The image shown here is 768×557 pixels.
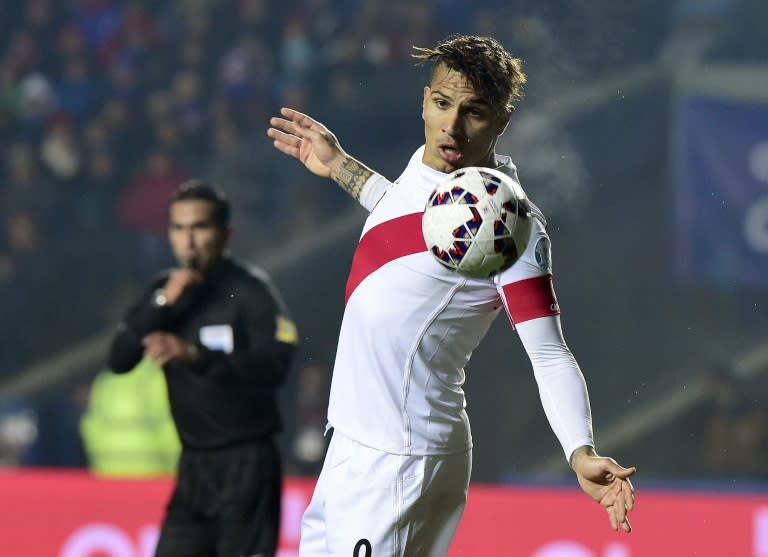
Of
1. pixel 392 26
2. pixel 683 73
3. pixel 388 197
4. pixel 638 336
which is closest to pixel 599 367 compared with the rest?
pixel 638 336

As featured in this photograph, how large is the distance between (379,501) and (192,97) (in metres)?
6.71

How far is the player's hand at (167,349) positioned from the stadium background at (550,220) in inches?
124

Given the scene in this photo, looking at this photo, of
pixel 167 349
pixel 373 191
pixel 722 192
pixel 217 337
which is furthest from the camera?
pixel 722 192

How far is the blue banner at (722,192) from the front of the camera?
27.0ft

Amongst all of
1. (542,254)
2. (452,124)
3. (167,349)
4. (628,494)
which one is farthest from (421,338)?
(167,349)

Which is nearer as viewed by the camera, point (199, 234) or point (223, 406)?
point (223, 406)

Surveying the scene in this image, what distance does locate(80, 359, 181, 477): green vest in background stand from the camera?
7.30m

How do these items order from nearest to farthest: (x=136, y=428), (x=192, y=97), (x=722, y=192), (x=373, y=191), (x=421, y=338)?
(x=421, y=338) → (x=373, y=191) → (x=136, y=428) → (x=722, y=192) → (x=192, y=97)

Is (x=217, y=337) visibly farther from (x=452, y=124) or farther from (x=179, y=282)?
(x=452, y=124)

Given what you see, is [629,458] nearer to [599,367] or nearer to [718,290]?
[599,367]

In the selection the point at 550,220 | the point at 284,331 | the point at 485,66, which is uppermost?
the point at 550,220

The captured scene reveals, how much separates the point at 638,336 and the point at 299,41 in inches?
122

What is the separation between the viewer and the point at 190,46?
9.66 meters

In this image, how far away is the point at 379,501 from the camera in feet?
10.4
